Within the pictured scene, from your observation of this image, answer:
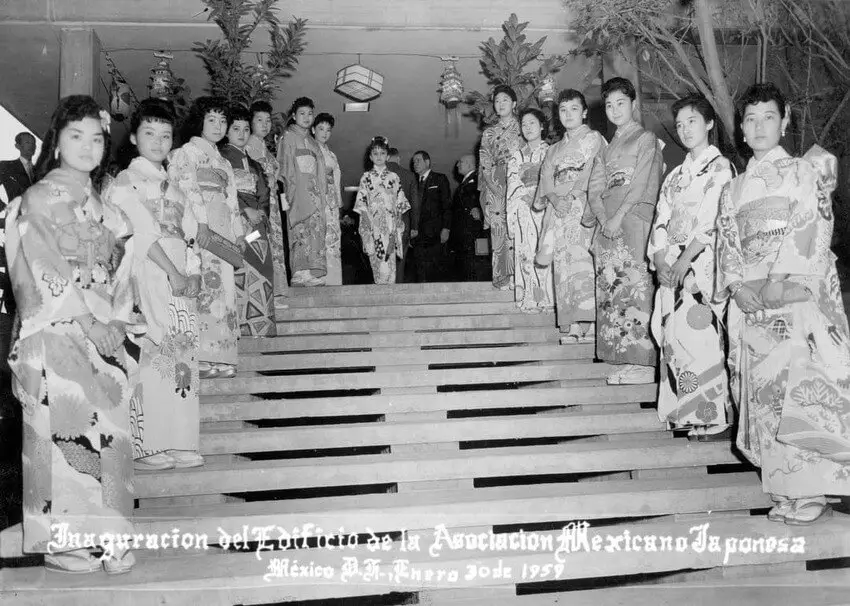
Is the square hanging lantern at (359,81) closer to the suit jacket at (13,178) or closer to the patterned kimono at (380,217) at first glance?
the patterned kimono at (380,217)

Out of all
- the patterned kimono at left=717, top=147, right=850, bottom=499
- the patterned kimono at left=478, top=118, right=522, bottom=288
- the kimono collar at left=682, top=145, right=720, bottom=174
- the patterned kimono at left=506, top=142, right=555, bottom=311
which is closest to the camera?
the patterned kimono at left=717, top=147, right=850, bottom=499

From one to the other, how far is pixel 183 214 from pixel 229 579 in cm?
197

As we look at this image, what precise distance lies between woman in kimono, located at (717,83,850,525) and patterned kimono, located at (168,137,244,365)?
301 centimetres

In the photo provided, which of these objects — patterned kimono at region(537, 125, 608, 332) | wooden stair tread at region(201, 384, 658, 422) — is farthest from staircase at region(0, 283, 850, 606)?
patterned kimono at region(537, 125, 608, 332)

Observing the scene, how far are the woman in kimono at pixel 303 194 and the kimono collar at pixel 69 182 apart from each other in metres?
4.73

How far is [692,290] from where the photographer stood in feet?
13.7

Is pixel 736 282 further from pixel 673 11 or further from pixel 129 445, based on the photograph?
pixel 673 11

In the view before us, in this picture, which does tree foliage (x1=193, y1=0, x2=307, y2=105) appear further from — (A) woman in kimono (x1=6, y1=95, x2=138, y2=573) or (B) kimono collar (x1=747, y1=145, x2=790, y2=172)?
(B) kimono collar (x1=747, y1=145, x2=790, y2=172)

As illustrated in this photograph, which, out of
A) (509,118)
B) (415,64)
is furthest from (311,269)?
(415,64)

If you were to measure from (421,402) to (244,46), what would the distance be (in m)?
5.49

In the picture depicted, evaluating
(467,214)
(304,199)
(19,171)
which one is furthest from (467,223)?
(19,171)

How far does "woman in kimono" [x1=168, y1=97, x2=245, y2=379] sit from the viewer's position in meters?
4.74

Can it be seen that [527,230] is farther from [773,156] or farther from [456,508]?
[456,508]

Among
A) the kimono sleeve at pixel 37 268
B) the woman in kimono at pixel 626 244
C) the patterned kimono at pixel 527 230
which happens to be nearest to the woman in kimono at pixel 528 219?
the patterned kimono at pixel 527 230
